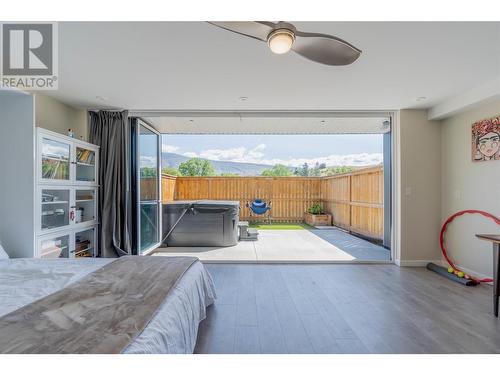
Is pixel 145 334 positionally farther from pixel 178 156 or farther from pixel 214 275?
pixel 178 156

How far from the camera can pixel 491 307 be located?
7.97 feet

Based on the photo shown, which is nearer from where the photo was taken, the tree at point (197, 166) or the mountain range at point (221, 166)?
the mountain range at point (221, 166)

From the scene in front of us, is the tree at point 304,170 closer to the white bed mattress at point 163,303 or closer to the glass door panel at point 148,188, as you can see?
the glass door panel at point 148,188

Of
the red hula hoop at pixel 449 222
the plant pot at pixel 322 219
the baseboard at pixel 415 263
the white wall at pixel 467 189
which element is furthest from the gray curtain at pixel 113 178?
the plant pot at pixel 322 219

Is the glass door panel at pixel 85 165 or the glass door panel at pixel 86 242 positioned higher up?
the glass door panel at pixel 85 165

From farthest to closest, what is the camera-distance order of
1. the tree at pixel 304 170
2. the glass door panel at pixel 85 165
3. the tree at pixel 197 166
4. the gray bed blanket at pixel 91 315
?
the tree at pixel 304 170, the tree at pixel 197 166, the glass door panel at pixel 85 165, the gray bed blanket at pixel 91 315

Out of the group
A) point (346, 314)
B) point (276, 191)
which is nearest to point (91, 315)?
point (346, 314)

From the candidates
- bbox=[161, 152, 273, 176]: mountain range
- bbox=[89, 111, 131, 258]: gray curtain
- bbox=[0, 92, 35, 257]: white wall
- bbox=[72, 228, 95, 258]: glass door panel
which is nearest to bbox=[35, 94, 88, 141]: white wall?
bbox=[89, 111, 131, 258]: gray curtain

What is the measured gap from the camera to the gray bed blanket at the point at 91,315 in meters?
0.96

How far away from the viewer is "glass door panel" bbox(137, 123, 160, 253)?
13.4ft

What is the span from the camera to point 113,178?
3.71 metres
